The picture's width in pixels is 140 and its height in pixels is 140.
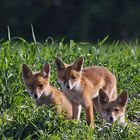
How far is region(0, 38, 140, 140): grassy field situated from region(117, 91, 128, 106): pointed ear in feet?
0.83

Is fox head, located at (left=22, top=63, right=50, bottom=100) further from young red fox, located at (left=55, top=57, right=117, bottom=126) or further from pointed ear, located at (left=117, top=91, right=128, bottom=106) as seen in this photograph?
pointed ear, located at (left=117, top=91, right=128, bottom=106)

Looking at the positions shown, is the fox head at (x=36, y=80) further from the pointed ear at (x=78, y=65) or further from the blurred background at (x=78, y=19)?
the blurred background at (x=78, y=19)

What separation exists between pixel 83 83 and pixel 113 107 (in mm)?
471

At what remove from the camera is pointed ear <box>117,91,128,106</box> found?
1010cm

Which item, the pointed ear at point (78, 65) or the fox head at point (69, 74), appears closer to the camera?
the fox head at point (69, 74)

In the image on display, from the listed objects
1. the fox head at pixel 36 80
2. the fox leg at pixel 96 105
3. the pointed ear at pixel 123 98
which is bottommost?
the fox leg at pixel 96 105

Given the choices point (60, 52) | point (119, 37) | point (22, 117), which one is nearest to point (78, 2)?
point (119, 37)

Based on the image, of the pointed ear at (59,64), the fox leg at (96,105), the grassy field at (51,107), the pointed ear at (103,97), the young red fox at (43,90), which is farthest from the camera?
the fox leg at (96,105)

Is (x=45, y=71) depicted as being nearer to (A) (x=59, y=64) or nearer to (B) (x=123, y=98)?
(A) (x=59, y=64)

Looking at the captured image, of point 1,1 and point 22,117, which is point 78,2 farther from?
point 22,117

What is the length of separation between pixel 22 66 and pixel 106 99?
1.03 meters

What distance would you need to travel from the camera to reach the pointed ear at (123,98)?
10102 millimetres

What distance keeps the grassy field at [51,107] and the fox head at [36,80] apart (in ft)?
0.71

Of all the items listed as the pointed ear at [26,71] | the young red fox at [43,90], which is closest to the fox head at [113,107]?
the young red fox at [43,90]
